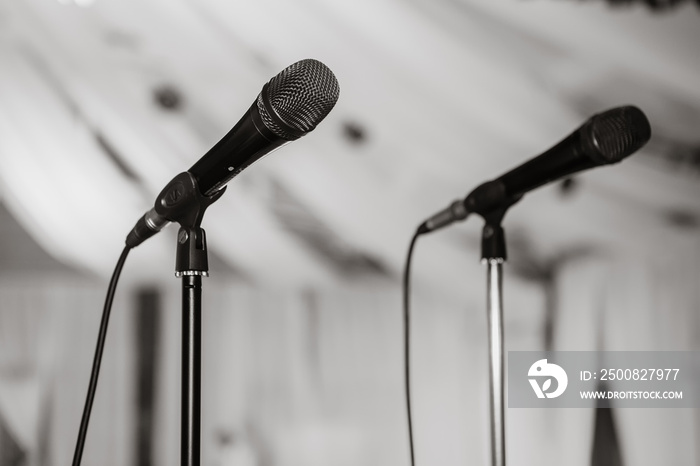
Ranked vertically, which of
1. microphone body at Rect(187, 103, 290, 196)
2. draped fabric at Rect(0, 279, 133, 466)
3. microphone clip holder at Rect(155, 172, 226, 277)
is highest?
microphone body at Rect(187, 103, 290, 196)

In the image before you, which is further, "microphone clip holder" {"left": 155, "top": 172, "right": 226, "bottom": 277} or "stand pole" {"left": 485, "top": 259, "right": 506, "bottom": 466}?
"stand pole" {"left": 485, "top": 259, "right": 506, "bottom": 466}

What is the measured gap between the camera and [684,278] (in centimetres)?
143

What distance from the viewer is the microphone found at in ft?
2.25

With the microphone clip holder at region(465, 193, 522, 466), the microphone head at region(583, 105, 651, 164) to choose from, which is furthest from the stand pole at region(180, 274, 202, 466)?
the microphone head at region(583, 105, 651, 164)

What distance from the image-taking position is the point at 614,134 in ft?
2.64

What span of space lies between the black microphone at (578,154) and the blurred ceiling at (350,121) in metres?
0.44

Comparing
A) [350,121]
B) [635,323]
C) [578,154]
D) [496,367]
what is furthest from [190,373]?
[635,323]

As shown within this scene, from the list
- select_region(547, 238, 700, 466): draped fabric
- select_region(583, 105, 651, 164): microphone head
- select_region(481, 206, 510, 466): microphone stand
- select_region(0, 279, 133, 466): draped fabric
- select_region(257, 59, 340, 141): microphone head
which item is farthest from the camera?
select_region(547, 238, 700, 466): draped fabric

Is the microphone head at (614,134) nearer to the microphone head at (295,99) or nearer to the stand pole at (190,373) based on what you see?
the microphone head at (295,99)

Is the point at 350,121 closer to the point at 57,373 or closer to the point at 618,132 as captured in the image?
the point at 618,132

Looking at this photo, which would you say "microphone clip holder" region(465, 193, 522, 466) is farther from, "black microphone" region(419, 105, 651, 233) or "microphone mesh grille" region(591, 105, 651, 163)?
"microphone mesh grille" region(591, 105, 651, 163)

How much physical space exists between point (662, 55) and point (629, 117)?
77cm

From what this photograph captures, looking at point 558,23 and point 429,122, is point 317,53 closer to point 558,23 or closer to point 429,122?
point 429,122

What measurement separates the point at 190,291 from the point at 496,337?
45 centimetres
